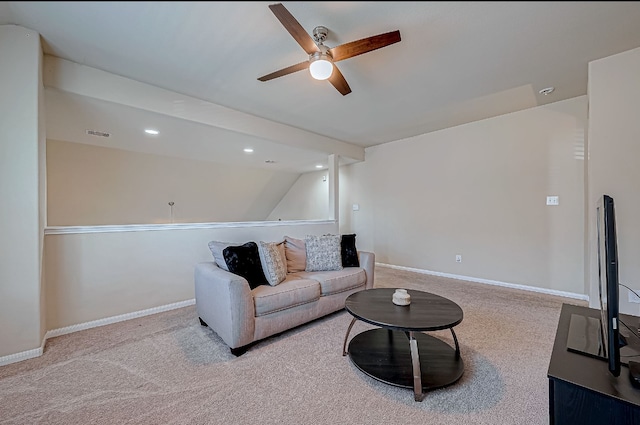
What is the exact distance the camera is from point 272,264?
2504 millimetres

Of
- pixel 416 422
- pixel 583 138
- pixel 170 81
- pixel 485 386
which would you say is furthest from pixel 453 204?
pixel 170 81

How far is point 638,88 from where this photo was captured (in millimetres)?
2260

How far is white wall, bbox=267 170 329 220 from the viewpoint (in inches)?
263

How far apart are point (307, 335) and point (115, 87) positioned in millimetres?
2888

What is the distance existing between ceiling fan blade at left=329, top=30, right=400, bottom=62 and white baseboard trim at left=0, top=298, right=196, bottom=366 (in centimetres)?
296

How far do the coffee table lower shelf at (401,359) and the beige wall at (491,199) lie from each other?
2376 mm

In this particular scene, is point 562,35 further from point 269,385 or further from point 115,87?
point 115,87

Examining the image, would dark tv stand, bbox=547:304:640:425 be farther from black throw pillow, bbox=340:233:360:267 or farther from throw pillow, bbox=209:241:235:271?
throw pillow, bbox=209:241:235:271

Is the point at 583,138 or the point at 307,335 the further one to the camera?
the point at 583,138

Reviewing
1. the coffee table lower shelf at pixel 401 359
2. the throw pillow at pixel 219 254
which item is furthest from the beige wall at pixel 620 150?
the throw pillow at pixel 219 254

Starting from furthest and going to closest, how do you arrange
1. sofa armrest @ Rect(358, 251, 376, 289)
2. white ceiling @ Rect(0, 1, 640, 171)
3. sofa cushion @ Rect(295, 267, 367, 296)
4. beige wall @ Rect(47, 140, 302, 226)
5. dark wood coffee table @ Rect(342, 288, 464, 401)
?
1. beige wall @ Rect(47, 140, 302, 226)
2. sofa armrest @ Rect(358, 251, 376, 289)
3. sofa cushion @ Rect(295, 267, 367, 296)
4. white ceiling @ Rect(0, 1, 640, 171)
5. dark wood coffee table @ Rect(342, 288, 464, 401)

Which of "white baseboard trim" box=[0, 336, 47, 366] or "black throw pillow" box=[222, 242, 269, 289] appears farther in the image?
"black throw pillow" box=[222, 242, 269, 289]

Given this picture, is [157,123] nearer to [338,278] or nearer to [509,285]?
[338,278]

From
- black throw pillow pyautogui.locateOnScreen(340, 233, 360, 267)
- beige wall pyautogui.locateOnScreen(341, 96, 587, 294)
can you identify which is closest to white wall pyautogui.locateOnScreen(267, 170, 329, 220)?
beige wall pyautogui.locateOnScreen(341, 96, 587, 294)
